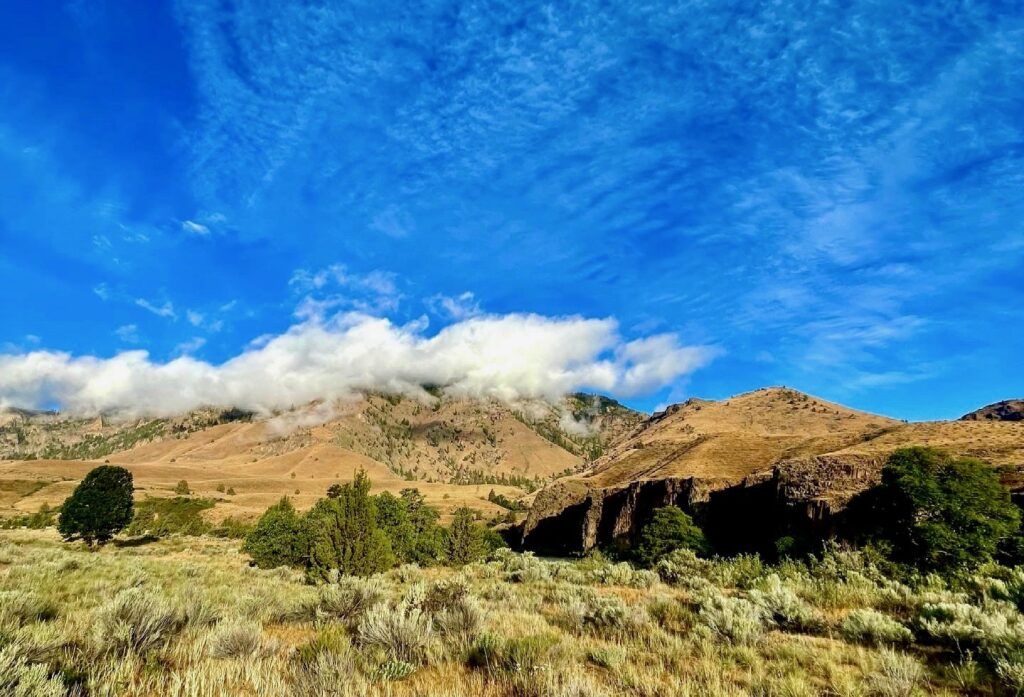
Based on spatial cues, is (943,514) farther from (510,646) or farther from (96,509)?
(96,509)

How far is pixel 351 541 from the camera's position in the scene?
2258 centimetres

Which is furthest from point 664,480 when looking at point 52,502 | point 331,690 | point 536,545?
point 52,502

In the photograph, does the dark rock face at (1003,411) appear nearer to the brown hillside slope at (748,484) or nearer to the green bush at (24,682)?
the brown hillside slope at (748,484)

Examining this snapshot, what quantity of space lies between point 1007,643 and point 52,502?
434 ft

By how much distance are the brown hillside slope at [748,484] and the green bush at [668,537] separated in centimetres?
579

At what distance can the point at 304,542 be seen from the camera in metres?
29.8

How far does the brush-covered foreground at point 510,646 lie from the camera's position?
18.2ft

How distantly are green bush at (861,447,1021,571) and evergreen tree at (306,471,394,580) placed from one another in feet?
73.3

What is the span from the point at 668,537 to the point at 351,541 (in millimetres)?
20302

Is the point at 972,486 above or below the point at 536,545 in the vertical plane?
above

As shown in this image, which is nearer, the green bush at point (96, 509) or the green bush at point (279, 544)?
the green bush at point (279, 544)

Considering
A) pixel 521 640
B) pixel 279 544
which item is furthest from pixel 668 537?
pixel 521 640

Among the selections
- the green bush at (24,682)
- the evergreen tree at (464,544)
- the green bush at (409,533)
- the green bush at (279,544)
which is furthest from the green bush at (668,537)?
the green bush at (24,682)

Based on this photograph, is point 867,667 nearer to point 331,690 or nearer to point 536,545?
point 331,690
